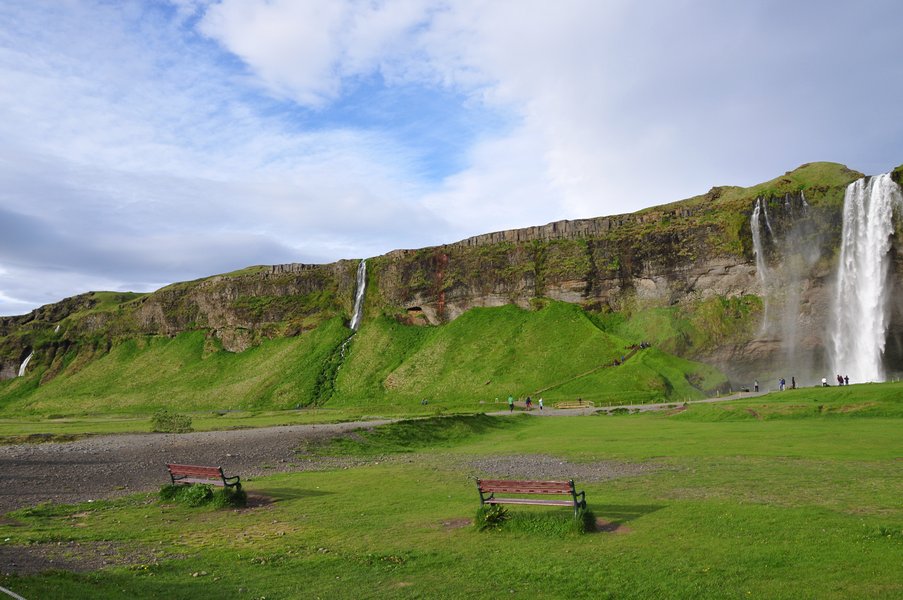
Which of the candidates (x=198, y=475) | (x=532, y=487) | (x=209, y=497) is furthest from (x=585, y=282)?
(x=532, y=487)

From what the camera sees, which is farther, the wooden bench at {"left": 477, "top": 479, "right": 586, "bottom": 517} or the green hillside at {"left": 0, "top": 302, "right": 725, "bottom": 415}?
the green hillside at {"left": 0, "top": 302, "right": 725, "bottom": 415}

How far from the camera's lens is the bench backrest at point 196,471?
21016 millimetres

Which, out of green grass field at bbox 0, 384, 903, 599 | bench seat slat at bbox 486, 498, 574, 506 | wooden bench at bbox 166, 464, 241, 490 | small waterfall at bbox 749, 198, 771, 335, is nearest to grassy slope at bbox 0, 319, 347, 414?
small waterfall at bbox 749, 198, 771, 335

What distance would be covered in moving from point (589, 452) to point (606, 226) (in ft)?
240

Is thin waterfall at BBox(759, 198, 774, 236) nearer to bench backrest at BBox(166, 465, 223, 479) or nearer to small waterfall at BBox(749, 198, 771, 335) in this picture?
small waterfall at BBox(749, 198, 771, 335)

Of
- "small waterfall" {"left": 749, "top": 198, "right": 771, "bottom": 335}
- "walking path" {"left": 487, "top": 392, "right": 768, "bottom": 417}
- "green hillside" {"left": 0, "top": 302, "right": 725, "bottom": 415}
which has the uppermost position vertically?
"small waterfall" {"left": 749, "top": 198, "right": 771, "bottom": 335}

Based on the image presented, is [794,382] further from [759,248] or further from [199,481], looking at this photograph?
[199,481]

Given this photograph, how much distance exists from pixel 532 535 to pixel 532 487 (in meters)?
1.12

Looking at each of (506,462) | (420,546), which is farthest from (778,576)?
(506,462)

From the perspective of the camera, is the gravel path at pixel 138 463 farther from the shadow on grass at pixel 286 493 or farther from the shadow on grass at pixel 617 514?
the shadow on grass at pixel 617 514

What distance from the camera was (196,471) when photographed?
2162 centimetres

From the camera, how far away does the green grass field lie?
36.7 ft

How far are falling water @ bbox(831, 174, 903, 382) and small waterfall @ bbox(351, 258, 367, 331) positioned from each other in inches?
2924

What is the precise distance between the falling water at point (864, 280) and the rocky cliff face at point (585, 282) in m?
1.77
